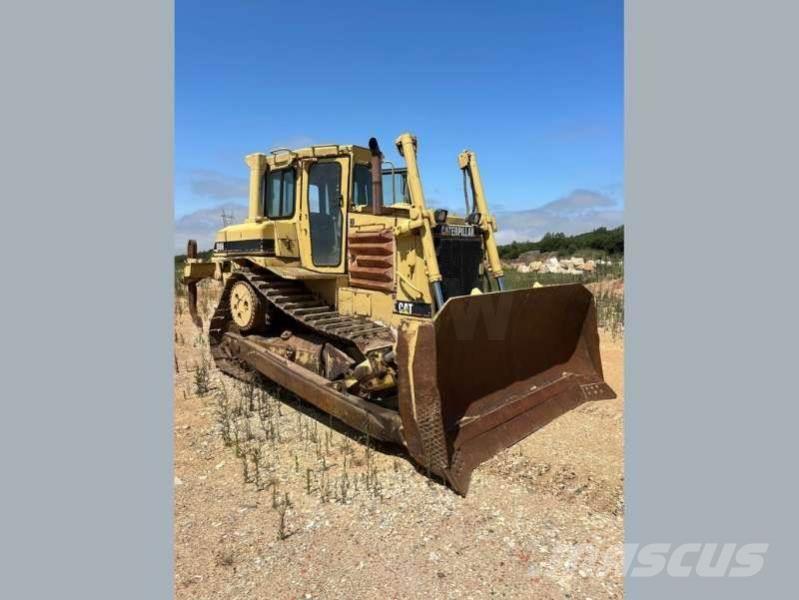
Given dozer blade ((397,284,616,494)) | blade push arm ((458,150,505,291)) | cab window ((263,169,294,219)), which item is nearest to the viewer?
dozer blade ((397,284,616,494))

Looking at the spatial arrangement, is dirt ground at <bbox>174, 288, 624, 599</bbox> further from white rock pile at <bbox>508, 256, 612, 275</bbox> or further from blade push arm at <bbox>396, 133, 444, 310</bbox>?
white rock pile at <bbox>508, 256, 612, 275</bbox>

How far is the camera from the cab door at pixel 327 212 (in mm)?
6547

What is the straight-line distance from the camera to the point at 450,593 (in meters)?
3.06

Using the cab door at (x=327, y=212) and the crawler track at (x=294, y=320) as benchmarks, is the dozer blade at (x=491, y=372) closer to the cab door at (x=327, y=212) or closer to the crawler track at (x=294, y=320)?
the crawler track at (x=294, y=320)

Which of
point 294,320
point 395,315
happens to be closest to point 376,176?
point 395,315

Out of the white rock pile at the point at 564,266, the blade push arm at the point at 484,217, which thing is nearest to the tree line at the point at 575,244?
the white rock pile at the point at 564,266

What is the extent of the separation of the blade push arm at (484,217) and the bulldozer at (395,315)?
17 millimetres

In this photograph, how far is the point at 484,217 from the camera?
6.49 m

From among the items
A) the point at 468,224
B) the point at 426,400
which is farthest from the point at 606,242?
the point at 426,400

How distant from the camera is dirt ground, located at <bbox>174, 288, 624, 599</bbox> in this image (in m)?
3.17

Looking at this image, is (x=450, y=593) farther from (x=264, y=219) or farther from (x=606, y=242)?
(x=606, y=242)

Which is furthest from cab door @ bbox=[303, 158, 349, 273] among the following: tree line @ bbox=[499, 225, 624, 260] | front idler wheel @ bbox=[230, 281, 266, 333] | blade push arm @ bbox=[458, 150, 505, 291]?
tree line @ bbox=[499, 225, 624, 260]

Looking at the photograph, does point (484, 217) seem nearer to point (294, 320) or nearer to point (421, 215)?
point (421, 215)

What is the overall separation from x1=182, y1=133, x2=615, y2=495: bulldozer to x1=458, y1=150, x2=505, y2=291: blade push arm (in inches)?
0.7
